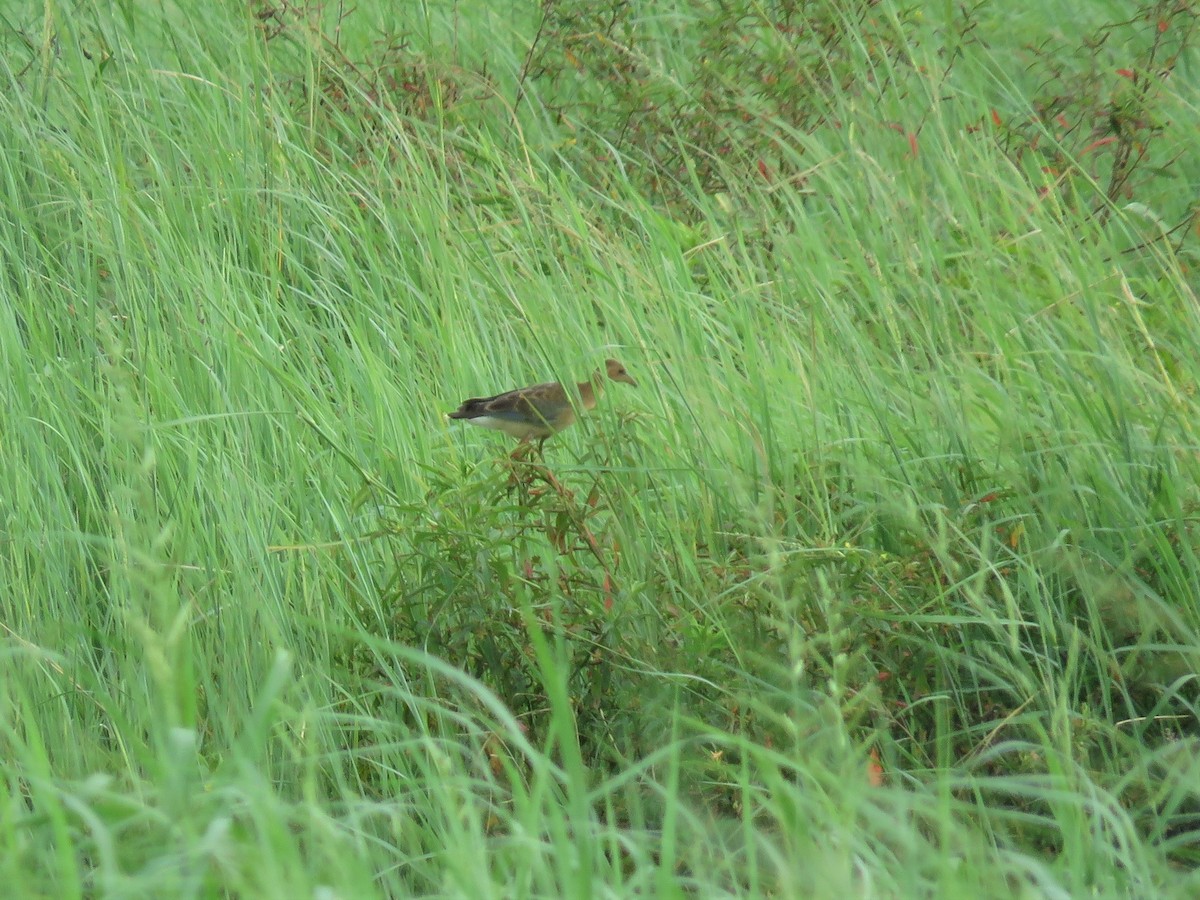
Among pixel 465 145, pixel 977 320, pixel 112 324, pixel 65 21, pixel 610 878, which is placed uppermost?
pixel 65 21

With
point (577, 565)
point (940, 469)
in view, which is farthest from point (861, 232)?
point (577, 565)

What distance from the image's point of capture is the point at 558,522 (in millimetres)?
3287

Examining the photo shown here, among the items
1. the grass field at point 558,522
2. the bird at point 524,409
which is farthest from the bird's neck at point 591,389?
the grass field at point 558,522

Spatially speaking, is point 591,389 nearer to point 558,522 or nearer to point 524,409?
point 524,409

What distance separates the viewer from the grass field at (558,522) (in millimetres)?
2283

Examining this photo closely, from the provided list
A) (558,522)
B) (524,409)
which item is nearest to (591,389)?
(524,409)

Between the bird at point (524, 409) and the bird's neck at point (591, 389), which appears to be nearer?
the bird's neck at point (591, 389)

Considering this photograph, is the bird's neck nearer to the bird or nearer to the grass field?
the bird

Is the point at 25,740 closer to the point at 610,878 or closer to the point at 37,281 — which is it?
the point at 610,878

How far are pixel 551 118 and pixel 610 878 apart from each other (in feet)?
13.2

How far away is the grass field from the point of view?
2.28 metres

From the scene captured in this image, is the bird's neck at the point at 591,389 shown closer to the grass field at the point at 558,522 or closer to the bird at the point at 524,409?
the bird at the point at 524,409

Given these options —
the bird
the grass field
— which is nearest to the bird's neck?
the bird

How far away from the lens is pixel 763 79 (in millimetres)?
5801
